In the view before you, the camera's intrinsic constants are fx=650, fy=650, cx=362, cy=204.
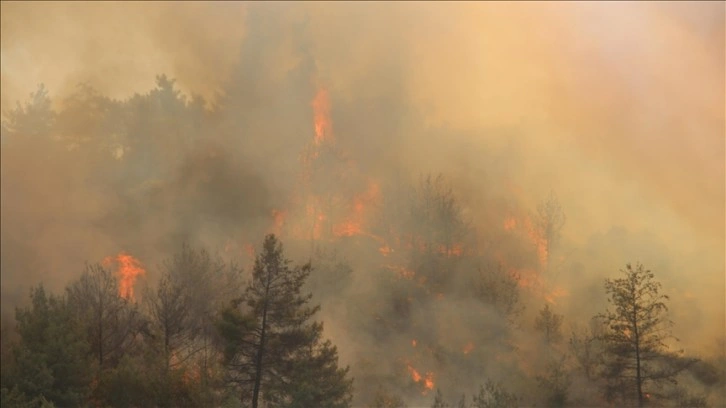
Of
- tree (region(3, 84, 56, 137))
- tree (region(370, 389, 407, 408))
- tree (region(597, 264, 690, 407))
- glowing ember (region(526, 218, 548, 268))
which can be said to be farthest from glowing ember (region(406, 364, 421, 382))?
tree (region(3, 84, 56, 137))

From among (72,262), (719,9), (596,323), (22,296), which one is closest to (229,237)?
(72,262)

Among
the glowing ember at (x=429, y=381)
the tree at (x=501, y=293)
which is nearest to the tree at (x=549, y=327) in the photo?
the tree at (x=501, y=293)

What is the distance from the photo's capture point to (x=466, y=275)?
4544 centimetres

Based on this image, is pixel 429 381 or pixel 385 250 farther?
pixel 385 250

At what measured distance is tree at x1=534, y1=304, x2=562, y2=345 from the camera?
120 ft

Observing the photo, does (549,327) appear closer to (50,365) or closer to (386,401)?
(386,401)

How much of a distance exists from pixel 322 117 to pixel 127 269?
21396mm

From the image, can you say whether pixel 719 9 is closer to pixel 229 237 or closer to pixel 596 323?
pixel 596 323

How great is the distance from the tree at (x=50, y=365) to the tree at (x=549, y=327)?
23871mm

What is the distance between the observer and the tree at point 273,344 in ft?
87.0

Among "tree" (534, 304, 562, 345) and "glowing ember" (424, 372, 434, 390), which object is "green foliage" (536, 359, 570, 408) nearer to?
"tree" (534, 304, 562, 345)

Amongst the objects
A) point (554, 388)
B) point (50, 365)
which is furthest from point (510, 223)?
point (50, 365)

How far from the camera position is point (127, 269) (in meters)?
49.2

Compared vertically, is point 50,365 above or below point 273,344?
below
